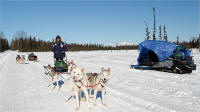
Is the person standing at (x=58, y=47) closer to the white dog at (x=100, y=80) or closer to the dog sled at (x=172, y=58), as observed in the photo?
the white dog at (x=100, y=80)

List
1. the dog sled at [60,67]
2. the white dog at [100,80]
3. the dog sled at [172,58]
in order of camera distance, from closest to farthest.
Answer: the white dog at [100,80]
the dog sled at [60,67]
the dog sled at [172,58]

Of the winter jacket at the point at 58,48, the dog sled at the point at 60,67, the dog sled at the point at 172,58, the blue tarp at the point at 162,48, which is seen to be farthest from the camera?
the blue tarp at the point at 162,48

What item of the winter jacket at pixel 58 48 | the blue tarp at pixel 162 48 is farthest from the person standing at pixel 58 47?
the blue tarp at pixel 162 48

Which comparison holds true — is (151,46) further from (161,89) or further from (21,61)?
(21,61)

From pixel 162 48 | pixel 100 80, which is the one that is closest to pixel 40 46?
pixel 162 48

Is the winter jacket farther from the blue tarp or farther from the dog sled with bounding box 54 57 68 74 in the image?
the blue tarp

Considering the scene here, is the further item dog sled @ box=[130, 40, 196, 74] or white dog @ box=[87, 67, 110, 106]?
dog sled @ box=[130, 40, 196, 74]

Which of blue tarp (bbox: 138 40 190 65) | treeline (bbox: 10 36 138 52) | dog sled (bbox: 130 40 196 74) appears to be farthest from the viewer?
treeline (bbox: 10 36 138 52)

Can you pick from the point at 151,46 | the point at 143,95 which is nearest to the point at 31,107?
the point at 143,95

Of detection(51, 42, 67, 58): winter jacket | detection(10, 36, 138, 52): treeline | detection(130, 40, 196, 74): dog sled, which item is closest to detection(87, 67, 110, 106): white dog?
detection(51, 42, 67, 58): winter jacket

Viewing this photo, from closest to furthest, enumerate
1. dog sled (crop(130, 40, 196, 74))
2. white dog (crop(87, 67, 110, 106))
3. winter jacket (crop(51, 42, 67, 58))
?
white dog (crop(87, 67, 110, 106)) → winter jacket (crop(51, 42, 67, 58)) → dog sled (crop(130, 40, 196, 74))

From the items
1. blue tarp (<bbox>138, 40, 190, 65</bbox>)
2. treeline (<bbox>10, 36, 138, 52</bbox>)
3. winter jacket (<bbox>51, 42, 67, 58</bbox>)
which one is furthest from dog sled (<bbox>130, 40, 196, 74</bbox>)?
treeline (<bbox>10, 36, 138, 52</bbox>)

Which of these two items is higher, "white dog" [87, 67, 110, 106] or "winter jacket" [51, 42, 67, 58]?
"winter jacket" [51, 42, 67, 58]

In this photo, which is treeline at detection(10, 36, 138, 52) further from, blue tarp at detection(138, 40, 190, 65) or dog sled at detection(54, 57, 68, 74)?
dog sled at detection(54, 57, 68, 74)
